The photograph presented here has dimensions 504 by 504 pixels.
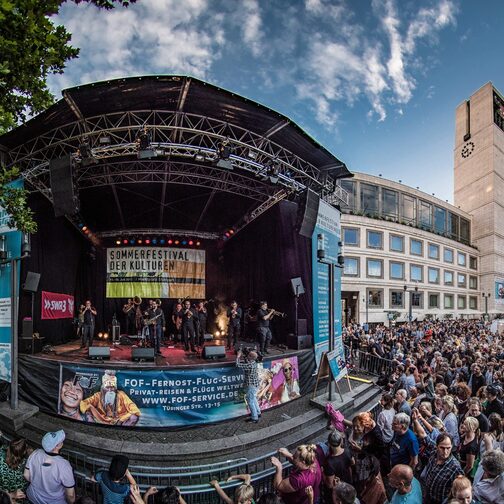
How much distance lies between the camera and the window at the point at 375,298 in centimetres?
2795

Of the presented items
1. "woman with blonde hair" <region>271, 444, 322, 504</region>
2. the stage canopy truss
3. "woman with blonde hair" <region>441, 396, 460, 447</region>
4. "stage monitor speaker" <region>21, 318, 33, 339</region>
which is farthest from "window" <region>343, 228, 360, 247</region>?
"woman with blonde hair" <region>271, 444, 322, 504</region>

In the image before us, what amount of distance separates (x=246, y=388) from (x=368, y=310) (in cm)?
2244

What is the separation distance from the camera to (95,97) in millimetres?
7512

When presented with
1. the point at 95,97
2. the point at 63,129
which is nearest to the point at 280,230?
the point at 95,97

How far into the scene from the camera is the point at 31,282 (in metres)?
9.16

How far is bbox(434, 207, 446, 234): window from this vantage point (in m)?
36.0

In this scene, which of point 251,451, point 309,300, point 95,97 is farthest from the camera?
point 309,300

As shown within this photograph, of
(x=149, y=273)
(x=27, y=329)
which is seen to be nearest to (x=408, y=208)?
(x=149, y=273)

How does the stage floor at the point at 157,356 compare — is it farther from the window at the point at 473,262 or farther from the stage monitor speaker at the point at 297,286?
the window at the point at 473,262

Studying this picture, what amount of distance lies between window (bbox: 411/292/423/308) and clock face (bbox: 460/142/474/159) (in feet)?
90.8

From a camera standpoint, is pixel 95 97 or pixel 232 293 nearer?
pixel 95 97

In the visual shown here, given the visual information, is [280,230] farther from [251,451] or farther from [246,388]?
[251,451]

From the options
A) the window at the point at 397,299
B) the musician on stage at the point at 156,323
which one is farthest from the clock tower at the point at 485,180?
the musician on stage at the point at 156,323

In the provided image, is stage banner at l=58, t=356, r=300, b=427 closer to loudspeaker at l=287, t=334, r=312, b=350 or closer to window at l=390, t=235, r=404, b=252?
loudspeaker at l=287, t=334, r=312, b=350
